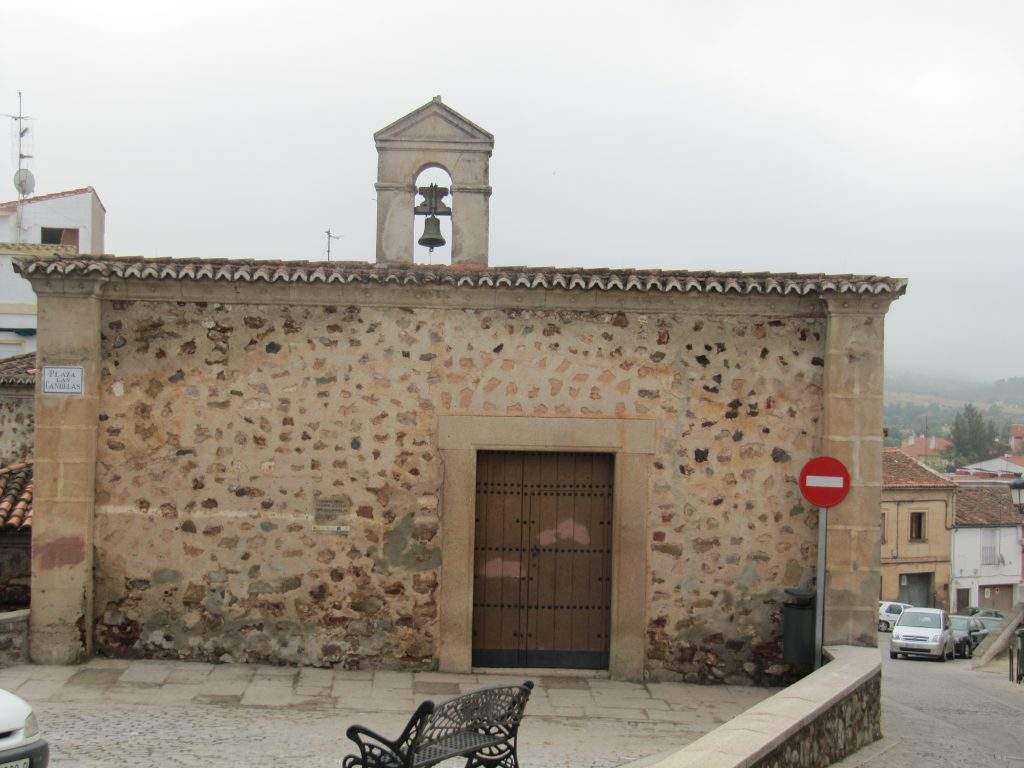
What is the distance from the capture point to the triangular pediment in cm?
1038

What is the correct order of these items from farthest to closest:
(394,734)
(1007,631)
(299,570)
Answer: (1007,631) < (299,570) < (394,734)

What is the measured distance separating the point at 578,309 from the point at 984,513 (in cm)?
4278

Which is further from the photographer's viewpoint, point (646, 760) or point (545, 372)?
point (545, 372)

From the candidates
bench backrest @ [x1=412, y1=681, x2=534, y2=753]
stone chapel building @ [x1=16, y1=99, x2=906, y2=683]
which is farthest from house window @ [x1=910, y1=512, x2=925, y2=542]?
bench backrest @ [x1=412, y1=681, x2=534, y2=753]

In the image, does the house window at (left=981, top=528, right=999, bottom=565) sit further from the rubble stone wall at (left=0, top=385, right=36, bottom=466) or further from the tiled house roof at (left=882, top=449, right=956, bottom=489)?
the rubble stone wall at (left=0, top=385, right=36, bottom=466)

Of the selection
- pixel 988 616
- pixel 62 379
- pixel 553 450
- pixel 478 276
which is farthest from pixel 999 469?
pixel 62 379

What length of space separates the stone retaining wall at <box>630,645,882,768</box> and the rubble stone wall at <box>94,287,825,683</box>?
4.56 feet

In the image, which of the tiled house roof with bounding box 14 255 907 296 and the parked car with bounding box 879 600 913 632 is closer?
the tiled house roof with bounding box 14 255 907 296

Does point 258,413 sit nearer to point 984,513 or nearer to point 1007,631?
point 1007,631

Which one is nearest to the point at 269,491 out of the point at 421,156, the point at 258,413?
the point at 258,413

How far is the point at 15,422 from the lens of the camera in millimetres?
17984

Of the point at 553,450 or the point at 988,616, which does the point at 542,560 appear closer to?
the point at 553,450

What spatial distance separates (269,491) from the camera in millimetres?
10008

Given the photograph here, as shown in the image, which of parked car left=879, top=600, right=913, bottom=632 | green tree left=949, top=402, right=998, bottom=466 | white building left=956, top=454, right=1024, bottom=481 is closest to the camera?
parked car left=879, top=600, right=913, bottom=632
